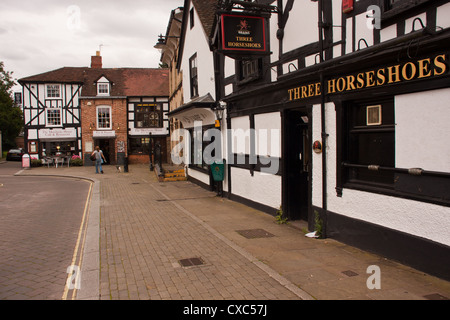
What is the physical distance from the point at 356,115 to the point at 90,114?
94.5 ft

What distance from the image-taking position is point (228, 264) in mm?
5555

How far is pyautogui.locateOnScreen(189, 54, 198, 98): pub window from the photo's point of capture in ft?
51.6

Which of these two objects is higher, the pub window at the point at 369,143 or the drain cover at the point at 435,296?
the pub window at the point at 369,143

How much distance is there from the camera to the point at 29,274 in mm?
5383

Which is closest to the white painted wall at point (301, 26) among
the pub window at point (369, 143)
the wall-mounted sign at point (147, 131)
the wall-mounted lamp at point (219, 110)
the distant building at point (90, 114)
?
the pub window at point (369, 143)

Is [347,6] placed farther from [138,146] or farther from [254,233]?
[138,146]

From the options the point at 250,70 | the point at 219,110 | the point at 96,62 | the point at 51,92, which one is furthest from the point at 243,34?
the point at 96,62

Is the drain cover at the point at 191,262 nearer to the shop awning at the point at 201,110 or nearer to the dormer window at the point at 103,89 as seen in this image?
the shop awning at the point at 201,110

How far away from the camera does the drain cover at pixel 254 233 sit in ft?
23.9

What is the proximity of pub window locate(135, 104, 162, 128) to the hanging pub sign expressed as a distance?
25341 millimetres

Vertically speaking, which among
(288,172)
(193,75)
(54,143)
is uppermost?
(193,75)

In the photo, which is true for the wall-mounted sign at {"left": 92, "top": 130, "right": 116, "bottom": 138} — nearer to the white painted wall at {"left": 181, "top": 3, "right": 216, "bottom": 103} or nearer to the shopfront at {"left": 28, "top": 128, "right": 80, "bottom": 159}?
the shopfront at {"left": 28, "top": 128, "right": 80, "bottom": 159}
